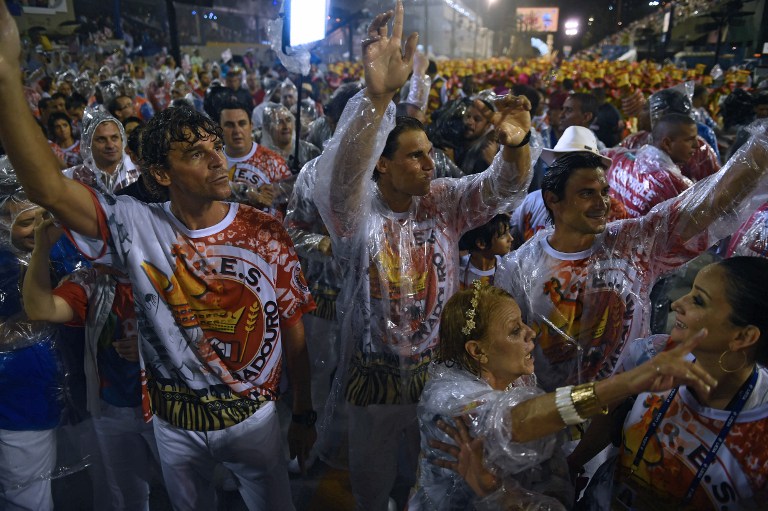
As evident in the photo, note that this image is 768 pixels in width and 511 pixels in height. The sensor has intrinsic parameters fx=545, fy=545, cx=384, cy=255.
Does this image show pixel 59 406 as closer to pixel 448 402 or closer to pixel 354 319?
pixel 354 319

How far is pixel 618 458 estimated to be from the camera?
162 cm

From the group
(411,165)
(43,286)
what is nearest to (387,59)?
(411,165)

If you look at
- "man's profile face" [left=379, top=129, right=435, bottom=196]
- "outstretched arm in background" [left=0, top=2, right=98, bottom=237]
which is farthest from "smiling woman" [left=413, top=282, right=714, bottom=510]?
"outstretched arm in background" [left=0, top=2, right=98, bottom=237]

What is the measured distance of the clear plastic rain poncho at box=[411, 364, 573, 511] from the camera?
137cm

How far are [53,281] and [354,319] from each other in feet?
4.17

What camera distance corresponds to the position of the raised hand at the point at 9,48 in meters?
1.22

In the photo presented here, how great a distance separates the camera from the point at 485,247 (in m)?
2.86

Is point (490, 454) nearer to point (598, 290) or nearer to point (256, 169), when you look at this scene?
point (598, 290)

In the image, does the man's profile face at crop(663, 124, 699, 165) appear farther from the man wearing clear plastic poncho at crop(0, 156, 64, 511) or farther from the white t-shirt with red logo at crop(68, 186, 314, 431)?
the man wearing clear plastic poncho at crop(0, 156, 64, 511)

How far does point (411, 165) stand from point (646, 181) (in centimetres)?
192

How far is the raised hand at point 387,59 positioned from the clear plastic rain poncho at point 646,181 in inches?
80.1

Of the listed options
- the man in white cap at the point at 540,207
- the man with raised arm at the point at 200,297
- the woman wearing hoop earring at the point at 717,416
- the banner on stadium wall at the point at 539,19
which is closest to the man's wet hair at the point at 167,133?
the man with raised arm at the point at 200,297

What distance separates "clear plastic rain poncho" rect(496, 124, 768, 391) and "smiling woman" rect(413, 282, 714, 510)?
367 mm

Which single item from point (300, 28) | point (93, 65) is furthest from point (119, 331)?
point (93, 65)
